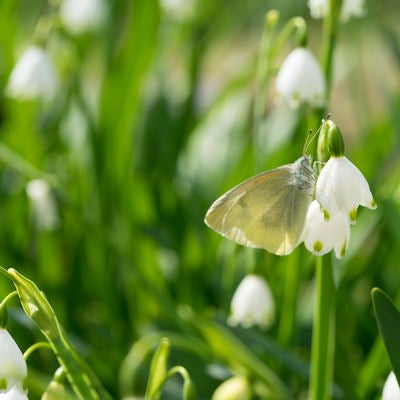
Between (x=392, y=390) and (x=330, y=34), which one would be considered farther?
(x=330, y=34)

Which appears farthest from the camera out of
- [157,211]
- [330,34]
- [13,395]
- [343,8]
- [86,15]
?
[86,15]

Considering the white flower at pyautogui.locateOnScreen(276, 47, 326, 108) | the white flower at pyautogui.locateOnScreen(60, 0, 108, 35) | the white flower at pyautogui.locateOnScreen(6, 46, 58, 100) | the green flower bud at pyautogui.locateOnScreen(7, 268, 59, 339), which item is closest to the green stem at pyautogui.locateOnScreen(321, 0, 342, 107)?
the white flower at pyautogui.locateOnScreen(276, 47, 326, 108)

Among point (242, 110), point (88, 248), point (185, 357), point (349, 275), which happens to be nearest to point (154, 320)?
point (185, 357)

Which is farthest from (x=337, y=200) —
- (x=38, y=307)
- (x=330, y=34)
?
(x=330, y=34)

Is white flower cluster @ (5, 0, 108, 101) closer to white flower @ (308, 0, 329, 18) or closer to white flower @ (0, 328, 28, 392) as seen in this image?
white flower @ (308, 0, 329, 18)

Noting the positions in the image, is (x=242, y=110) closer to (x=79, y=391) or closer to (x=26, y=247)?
(x=26, y=247)

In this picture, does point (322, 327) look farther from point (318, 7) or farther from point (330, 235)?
point (318, 7)

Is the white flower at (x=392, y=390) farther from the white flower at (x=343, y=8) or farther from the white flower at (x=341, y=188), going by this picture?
the white flower at (x=343, y=8)
